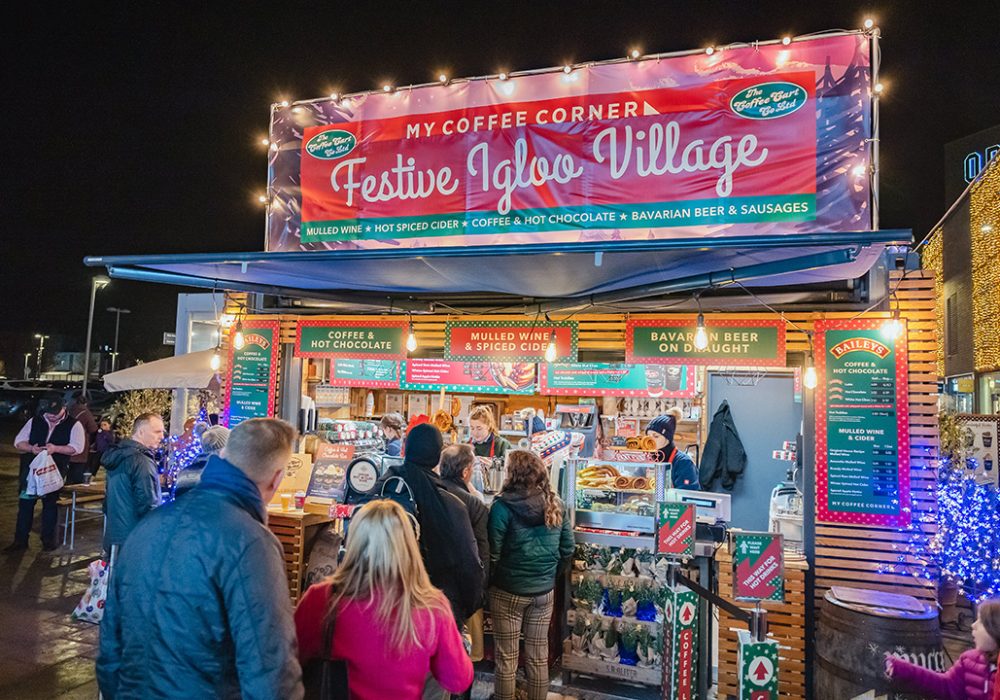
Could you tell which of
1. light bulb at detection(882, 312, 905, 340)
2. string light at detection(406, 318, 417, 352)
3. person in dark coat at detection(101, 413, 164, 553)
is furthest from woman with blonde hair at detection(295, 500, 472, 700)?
light bulb at detection(882, 312, 905, 340)

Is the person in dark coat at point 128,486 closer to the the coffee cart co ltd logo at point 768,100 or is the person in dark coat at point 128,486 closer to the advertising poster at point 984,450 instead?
the the coffee cart co ltd logo at point 768,100

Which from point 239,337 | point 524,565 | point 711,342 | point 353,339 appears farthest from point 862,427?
point 239,337

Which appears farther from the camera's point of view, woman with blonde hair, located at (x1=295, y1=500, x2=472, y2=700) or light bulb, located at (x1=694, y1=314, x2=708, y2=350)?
light bulb, located at (x1=694, y1=314, x2=708, y2=350)

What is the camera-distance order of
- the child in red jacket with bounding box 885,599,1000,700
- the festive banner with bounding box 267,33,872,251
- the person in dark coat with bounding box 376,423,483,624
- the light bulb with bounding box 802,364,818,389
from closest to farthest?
the child in red jacket with bounding box 885,599,1000,700, the person in dark coat with bounding box 376,423,483,624, the festive banner with bounding box 267,33,872,251, the light bulb with bounding box 802,364,818,389

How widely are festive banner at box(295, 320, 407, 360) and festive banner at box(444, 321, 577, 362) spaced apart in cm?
59

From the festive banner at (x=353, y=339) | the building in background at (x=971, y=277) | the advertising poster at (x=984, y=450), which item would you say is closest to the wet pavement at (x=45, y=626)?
the festive banner at (x=353, y=339)

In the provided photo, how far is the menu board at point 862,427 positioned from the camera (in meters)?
5.39

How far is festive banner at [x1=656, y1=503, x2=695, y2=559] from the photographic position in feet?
13.8

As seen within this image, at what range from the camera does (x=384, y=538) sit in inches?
94.0

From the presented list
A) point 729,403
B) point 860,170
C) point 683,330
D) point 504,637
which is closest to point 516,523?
point 504,637

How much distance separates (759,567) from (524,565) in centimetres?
153

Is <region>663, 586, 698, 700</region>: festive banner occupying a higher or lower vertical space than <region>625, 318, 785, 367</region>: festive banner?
lower

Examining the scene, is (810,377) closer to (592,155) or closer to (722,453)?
(592,155)

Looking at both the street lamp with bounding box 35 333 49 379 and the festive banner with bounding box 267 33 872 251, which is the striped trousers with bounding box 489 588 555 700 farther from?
the street lamp with bounding box 35 333 49 379
